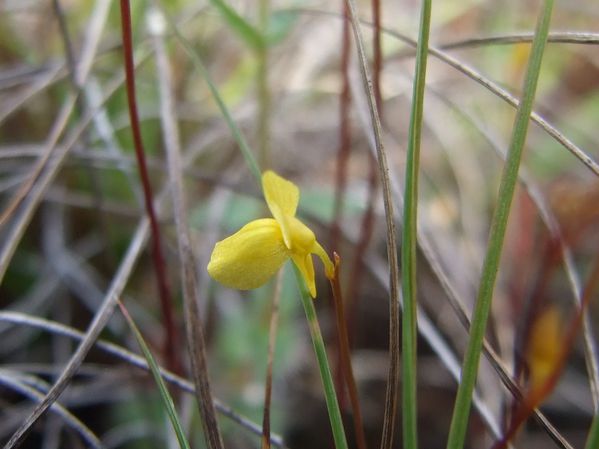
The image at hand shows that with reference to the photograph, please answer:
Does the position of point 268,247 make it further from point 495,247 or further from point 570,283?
point 570,283

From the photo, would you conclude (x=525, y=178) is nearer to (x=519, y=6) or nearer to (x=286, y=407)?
(x=286, y=407)

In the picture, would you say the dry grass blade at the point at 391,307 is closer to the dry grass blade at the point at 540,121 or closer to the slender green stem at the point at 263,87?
the dry grass blade at the point at 540,121

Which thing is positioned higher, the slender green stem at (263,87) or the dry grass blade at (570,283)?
the slender green stem at (263,87)

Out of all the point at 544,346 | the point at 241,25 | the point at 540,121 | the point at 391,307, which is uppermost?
the point at 241,25

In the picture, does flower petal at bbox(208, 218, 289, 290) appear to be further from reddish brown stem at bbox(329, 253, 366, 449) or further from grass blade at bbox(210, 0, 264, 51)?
grass blade at bbox(210, 0, 264, 51)

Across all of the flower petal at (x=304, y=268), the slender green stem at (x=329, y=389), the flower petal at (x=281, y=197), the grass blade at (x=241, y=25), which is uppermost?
the grass blade at (x=241, y=25)

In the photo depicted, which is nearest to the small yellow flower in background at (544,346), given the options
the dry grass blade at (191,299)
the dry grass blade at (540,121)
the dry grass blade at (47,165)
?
the dry grass blade at (540,121)

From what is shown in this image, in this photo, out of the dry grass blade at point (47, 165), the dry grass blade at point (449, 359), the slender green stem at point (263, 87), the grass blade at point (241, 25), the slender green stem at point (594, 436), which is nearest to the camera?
the slender green stem at point (594, 436)

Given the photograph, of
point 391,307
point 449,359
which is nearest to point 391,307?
point 391,307
